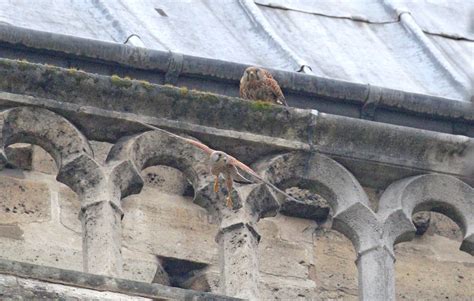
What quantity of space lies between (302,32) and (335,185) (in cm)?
291

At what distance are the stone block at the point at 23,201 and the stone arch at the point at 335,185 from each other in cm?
114

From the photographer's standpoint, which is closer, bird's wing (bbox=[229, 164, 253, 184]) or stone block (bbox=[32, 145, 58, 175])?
bird's wing (bbox=[229, 164, 253, 184])

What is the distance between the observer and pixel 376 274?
54.1 ft

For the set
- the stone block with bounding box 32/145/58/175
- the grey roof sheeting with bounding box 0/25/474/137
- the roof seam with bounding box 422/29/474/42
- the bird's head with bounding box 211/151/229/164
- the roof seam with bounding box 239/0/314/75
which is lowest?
the bird's head with bounding box 211/151/229/164

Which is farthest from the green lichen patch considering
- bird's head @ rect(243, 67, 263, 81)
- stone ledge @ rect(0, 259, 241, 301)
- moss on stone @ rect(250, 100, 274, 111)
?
stone ledge @ rect(0, 259, 241, 301)

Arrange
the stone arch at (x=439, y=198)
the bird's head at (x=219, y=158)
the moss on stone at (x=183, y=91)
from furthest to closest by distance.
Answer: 1. the stone arch at (x=439, y=198)
2. the moss on stone at (x=183, y=91)
3. the bird's head at (x=219, y=158)

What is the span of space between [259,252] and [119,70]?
4.06 ft

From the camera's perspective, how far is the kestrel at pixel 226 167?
15.9 metres

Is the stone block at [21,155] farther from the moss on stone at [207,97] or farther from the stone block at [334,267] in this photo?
the stone block at [334,267]

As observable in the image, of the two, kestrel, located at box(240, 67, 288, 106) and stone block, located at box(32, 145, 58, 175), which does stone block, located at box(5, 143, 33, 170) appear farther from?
kestrel, located at box(240, 67, 288, 106)

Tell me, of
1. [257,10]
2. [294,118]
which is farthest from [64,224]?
[257,10]

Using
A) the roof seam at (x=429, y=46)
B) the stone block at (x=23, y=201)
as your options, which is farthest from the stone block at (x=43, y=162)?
the roof seam at (x=429, y=46)

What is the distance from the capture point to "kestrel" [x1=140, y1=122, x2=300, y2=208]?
52.3 ft

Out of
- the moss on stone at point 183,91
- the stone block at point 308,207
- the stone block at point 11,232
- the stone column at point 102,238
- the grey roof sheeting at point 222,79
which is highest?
the grey roof sheeting at point 222,79
